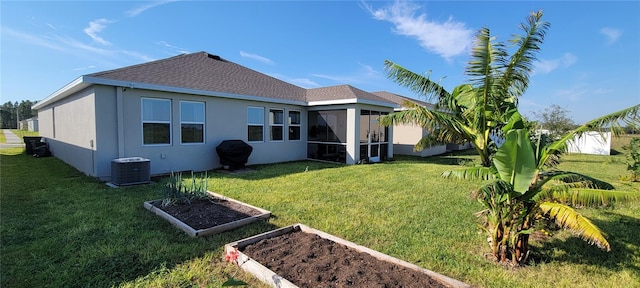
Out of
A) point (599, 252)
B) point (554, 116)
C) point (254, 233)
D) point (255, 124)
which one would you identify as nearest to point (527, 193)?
point (599, 252)

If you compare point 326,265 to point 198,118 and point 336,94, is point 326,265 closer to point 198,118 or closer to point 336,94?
point 198,118

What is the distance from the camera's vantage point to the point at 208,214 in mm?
5309

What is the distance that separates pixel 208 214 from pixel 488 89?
540cm

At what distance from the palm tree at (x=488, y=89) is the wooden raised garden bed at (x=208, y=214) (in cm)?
386

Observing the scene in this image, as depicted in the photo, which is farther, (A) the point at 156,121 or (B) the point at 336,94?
(B) the point at 336,94

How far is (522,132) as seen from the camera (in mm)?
3107

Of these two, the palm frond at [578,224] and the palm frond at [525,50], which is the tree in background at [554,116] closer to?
the palm frond at [525,50]

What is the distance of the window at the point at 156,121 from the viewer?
9281 mm

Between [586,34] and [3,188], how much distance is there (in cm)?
1834

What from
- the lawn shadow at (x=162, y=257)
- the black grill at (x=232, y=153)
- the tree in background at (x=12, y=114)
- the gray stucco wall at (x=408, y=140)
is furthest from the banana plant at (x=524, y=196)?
the tree in background at (x=12, y=114)

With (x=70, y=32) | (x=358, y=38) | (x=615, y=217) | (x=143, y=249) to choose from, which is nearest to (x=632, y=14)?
(x=615, y=217)

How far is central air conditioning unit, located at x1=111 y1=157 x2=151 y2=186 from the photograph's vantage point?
7.79 meters

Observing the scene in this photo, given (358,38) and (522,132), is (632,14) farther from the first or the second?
(358,38)

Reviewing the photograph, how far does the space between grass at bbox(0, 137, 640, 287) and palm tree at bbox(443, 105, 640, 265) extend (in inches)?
13.3
